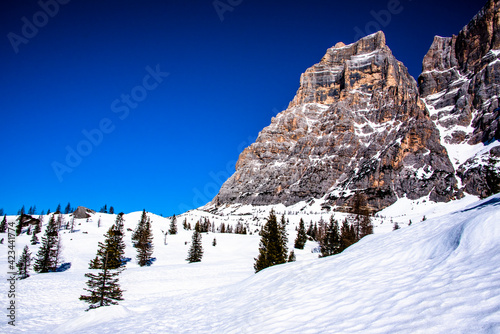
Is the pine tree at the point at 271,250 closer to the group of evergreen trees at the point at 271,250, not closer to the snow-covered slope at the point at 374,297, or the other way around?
the group of evergreen trees at the point at 271,250

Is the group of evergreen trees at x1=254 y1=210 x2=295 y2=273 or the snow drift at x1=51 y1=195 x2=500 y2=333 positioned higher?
the group of evergreen trees at x1=254 y1=210 x2=295 y2=273

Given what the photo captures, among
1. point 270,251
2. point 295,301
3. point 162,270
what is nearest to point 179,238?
point 162,270

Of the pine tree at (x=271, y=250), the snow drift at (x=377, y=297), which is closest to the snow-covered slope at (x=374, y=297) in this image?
the snow drift at (x=377, y=297)

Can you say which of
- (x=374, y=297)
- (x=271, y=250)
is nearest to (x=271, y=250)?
(x=271, y=250)

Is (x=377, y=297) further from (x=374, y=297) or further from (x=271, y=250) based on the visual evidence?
(x=271, y=250)

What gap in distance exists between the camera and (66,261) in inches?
2039

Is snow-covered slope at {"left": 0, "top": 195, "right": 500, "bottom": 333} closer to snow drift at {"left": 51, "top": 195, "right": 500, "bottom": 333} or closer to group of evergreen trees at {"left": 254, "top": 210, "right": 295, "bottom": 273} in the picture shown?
snow drift at {"left": 51, "top": 195, "right": 500, "bottom": 333}

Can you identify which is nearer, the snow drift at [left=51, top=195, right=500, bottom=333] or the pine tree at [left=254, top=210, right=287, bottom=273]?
the snow drift at [left=51, top=195, right=500, bottom=333]

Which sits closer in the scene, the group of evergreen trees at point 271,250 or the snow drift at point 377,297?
the snow drift at point 377,297

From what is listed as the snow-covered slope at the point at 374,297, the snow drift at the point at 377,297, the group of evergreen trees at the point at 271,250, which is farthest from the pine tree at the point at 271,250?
the snow drift at the point at 377,297

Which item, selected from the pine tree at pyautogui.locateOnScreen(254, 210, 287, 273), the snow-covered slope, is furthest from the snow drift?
the pine tree at pyautogui.locateOnScreen(254, 210, 287, 273)

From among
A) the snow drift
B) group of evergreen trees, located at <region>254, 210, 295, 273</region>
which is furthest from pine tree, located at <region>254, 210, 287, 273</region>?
the snow drift

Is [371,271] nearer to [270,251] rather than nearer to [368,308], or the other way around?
[368,308]

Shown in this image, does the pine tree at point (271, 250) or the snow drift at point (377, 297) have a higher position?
the pine tree at point (271, 250)
